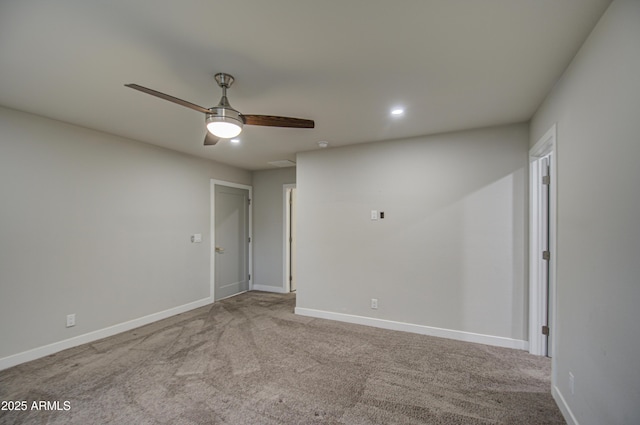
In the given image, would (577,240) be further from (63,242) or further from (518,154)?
(63,242)

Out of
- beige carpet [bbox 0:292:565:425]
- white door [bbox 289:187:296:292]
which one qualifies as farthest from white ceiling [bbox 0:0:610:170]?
white door [bbox 289:187:296:292]

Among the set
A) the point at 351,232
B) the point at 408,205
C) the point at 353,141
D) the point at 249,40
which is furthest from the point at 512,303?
the point at 249,40

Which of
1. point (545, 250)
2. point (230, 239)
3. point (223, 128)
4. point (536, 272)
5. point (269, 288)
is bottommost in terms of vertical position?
point (269, 288)

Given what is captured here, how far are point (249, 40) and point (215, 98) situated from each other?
95 centimetres

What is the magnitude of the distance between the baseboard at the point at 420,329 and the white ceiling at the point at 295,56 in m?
2.44

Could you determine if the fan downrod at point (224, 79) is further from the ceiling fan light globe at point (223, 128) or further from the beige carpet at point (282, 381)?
the beige carpet at point (282, 381)

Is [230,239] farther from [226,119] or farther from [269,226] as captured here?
[226,119]

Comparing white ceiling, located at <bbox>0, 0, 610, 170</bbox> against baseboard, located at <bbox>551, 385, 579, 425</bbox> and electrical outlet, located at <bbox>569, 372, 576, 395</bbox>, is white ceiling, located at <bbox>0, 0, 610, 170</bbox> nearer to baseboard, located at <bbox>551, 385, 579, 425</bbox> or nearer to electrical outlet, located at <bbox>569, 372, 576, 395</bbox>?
electrical outlet, located at <bbox>569, 372, 576, 395</bbox>

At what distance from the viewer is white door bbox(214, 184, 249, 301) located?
5.26 meters

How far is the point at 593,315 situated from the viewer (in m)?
1.65

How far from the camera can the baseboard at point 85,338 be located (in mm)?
2805

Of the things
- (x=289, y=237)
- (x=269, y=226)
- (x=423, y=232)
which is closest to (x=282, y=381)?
(x=423, y=232)

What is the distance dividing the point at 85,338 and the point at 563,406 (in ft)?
15.1

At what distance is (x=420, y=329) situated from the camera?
12.0ft
